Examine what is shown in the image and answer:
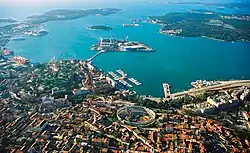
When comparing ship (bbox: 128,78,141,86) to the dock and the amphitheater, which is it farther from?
the amphitheater

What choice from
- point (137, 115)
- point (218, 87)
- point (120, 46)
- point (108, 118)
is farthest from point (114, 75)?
point (120, 46)

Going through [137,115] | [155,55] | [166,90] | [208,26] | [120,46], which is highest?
[137,115]

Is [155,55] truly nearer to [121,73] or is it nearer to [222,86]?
[121,73]

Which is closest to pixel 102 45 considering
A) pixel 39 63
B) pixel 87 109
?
pixel 39 63

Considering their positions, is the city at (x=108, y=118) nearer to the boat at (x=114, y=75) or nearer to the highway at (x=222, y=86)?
the highway at (x=222, y=86)

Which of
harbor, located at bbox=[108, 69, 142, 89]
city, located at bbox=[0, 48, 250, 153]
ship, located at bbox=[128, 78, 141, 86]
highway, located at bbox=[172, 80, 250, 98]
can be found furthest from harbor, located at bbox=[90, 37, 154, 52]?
highway, located at bbox=[172, 80, 250, 98]

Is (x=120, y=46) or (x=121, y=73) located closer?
(x=121, y=73)

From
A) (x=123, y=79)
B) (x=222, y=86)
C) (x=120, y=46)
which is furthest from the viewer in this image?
(x=120, y=46)
